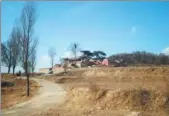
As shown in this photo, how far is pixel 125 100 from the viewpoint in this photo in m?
7.30

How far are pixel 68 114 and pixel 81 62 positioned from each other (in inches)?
1048

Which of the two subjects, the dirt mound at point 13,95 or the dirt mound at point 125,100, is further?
the dirt mound at point 13,95

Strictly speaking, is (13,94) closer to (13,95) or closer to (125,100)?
(13,95)

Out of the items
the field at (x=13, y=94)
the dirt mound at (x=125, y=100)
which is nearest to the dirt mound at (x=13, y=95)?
the field at (x=13, y=94)

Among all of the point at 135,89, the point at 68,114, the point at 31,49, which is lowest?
the point at 68,114

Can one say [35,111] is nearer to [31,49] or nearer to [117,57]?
[31,49]

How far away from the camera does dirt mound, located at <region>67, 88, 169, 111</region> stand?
6988mm

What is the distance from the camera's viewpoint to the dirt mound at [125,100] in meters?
6.99

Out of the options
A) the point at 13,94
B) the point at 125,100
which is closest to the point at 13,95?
the point at 13,94

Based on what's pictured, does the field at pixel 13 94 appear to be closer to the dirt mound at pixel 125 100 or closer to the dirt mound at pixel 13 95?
the dirt mound at pixel 13 95

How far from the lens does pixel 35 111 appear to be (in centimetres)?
741

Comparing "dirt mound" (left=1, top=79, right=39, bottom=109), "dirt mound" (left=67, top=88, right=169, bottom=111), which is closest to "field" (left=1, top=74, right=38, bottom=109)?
"dirt mound" (left=1, top=79, right=39, bottom=109)

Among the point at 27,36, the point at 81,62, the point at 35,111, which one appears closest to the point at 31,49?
the point at 27,36

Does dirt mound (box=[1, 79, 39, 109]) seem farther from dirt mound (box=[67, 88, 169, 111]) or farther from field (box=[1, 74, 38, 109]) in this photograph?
dirt mound (box=[67, 88, 169, 111])
